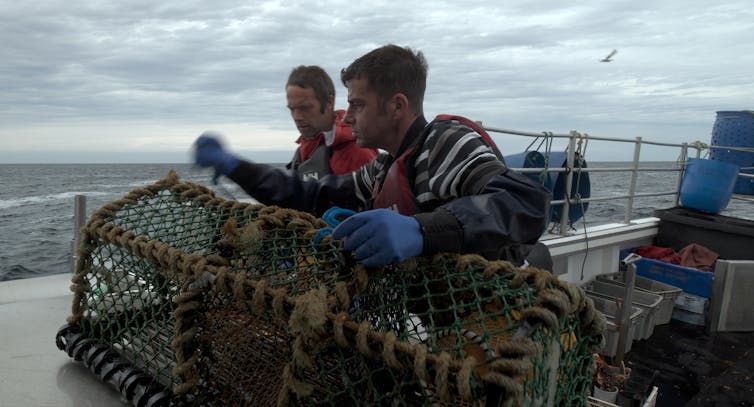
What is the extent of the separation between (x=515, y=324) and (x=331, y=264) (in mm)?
517

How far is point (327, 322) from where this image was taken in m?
0.99

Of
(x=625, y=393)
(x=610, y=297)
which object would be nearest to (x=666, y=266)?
(x=610, y=297)

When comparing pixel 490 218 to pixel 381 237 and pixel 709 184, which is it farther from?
pixel 709 184

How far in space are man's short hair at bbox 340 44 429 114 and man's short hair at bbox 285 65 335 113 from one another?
0.94m

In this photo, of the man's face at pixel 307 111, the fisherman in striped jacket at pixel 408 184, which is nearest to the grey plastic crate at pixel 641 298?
the man's face at pixel 307 111

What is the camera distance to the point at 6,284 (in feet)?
9.32

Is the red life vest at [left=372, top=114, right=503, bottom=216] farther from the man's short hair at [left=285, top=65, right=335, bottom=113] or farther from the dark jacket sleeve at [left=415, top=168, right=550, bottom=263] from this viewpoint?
the man's short hair at [left=285, top=65, right=335, bottom=113]

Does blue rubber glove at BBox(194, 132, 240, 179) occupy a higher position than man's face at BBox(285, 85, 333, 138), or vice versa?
man's face at BBox(285, 85, 333, 138)

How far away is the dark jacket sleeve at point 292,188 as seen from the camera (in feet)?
6.77

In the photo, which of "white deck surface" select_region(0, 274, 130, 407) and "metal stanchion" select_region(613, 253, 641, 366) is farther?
"metal stanchion" select_region(613, 253, 641, 366)

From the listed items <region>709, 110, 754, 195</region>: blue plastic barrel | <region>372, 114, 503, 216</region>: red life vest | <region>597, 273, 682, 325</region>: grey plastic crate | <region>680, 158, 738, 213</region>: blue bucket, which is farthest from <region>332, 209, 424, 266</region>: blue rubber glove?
<region>709, 110, 754, 195</region>: blue plastic barrel

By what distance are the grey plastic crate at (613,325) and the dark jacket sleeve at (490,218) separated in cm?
266

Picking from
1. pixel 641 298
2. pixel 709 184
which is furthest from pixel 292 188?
pixel 709 184

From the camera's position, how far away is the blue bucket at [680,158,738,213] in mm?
6141
